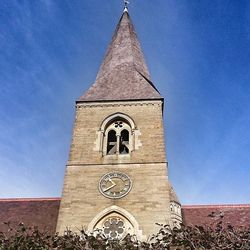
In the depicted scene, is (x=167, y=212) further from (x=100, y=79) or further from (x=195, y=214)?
(x=100, y=79)

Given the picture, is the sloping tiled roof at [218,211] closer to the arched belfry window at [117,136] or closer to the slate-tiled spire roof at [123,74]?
the arched belfry window at [117,136]

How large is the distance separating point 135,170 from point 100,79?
7604 mm

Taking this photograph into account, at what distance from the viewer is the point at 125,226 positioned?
14664mm

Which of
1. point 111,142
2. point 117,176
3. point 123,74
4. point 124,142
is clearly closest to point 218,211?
point 117,176

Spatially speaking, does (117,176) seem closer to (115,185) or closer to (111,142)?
(115,185)

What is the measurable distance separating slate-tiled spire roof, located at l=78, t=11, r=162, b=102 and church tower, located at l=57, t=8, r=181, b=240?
0.05 metres

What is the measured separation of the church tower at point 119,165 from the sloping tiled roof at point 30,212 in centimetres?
237

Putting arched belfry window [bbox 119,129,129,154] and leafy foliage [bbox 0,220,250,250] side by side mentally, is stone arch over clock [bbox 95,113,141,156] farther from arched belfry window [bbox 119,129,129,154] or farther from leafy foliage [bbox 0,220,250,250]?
leafy foliage [bbox 0,220,250,250]

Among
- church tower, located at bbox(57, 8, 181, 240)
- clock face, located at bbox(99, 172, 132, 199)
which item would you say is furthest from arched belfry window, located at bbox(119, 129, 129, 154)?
clock face, located at bbox(99, 172, 132, 199)

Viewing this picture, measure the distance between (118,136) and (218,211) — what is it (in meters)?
5.81

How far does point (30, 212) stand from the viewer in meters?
18.1

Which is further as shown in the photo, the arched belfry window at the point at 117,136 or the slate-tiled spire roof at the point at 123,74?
the slate-tiled spire roof at the point at 123,74

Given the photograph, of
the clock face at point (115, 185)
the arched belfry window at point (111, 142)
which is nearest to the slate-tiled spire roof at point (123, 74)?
the arched belfry window at point (111, 142)

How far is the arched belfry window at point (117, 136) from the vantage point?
17.7 meters
